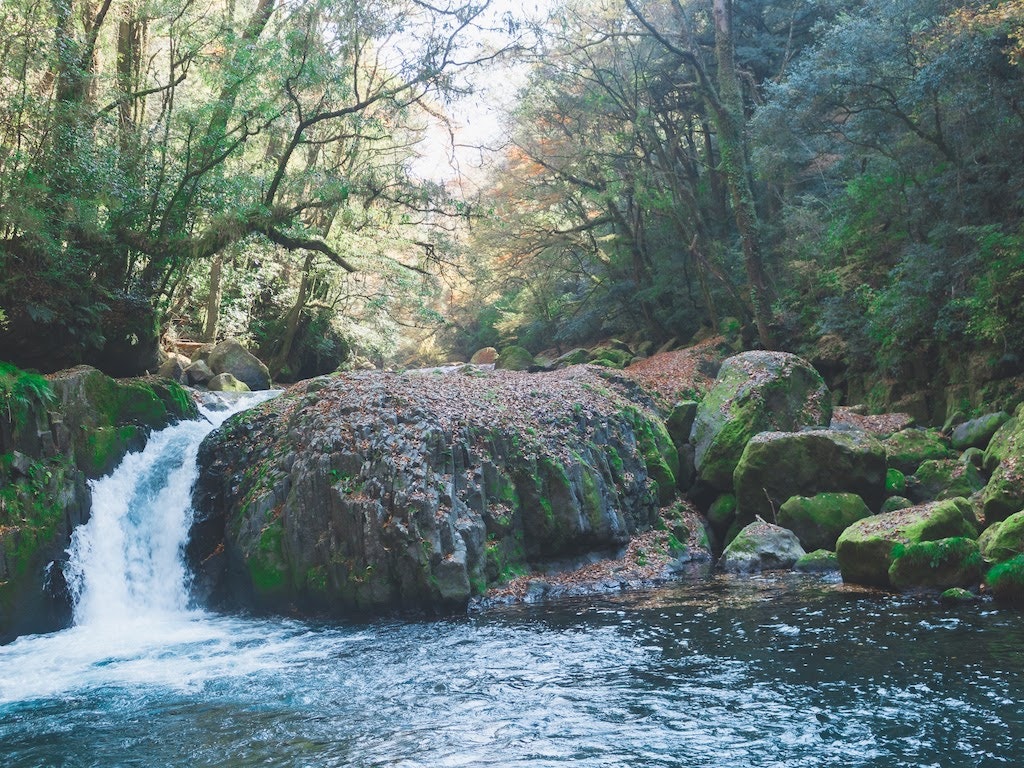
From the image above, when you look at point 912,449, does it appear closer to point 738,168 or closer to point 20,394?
point 738,168

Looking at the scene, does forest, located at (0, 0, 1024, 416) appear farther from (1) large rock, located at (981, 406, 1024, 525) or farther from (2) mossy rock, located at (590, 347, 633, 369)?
(1) large rock, located at (981, 406, 1024, 525)

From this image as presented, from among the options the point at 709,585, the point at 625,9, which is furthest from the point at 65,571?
the point at 625,9

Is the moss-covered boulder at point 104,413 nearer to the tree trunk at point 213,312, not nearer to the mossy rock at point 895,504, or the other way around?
the tree trunk at point 213,312

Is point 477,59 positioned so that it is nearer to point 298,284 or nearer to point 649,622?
point 649,622

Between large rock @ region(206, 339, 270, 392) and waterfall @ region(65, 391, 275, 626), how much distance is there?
8016 mm

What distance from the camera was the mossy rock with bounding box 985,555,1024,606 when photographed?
8.09 meters

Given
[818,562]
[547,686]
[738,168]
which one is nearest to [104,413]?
[547,686]

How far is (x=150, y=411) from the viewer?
42.7 feet

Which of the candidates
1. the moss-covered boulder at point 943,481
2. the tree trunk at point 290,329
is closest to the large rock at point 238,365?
the tree trunk at point 290,329

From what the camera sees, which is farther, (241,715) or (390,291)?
(390,291)

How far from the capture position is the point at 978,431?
13.9 meters

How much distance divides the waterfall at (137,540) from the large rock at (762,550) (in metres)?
8.55

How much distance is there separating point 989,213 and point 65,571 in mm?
17129

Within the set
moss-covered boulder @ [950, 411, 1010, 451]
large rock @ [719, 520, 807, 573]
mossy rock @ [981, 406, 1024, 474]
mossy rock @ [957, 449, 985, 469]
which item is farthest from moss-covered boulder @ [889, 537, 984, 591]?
moss-covered boulder @ [950, 411, 1010, 451]
